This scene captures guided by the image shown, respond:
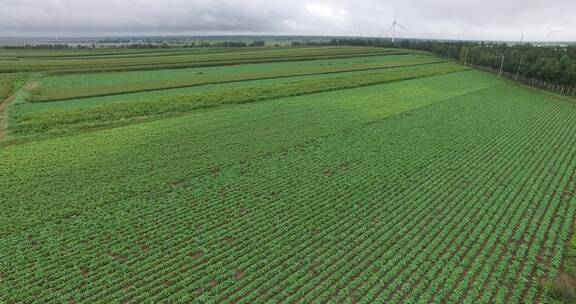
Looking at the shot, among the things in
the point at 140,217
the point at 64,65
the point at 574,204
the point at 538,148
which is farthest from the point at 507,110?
the point at 64,65

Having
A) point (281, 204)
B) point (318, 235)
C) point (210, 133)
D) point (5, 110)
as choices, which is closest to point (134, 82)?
point (5, 110)

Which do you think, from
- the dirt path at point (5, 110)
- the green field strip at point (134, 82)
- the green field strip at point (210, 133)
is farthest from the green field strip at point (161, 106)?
the green field strip at point (134, 82)

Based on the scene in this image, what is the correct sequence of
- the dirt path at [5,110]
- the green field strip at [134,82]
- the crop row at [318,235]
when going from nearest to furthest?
the crop row at [318,235], the dirt path at [5,110], the green field strip at [134,82]

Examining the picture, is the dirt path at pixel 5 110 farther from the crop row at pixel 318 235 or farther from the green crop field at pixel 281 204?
the crop row at pixel 318 235

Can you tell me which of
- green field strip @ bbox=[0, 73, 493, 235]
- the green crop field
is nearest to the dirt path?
the green crop field

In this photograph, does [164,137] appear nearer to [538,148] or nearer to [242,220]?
[242,220]

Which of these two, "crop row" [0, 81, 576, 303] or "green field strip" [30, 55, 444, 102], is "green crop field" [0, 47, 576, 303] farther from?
"green field strip" [30, 55, 444, 102]
